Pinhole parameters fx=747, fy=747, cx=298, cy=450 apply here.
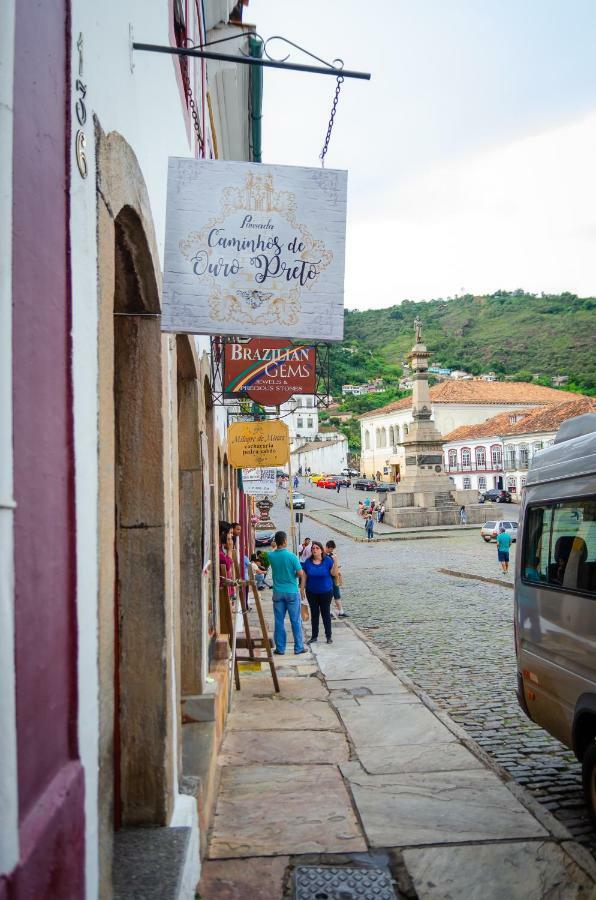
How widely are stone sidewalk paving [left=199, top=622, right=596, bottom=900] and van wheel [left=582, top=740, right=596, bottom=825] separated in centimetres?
26

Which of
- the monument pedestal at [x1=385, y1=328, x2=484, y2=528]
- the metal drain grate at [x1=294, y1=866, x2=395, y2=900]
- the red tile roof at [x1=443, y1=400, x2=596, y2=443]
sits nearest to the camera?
the metal drain grate at [x1=294, y1=866, x2=395, y2=900]

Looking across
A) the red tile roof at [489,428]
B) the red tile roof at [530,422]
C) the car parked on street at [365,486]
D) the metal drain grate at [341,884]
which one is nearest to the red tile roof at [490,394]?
the red tile roof at [530,422]

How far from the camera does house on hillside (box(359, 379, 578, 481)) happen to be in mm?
74750

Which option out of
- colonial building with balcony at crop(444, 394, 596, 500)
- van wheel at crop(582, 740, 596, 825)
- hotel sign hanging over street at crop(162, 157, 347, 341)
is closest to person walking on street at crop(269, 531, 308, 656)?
van wheel at crop(582, 740, 596, 825)

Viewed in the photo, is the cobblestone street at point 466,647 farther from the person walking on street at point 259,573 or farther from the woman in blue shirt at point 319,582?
the person walking on street at point 259,573

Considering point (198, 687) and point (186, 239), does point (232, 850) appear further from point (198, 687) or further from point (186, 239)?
point (186, 239)

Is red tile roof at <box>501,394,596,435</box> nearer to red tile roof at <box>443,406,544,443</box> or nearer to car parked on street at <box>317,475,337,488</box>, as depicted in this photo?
red tile roof at <box>443,406,544,443</box>

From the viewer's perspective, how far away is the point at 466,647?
10.6m

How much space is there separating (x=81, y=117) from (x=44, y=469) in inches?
45.8

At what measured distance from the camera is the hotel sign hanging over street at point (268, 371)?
988cm

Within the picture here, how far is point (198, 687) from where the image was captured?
5594 millimetres

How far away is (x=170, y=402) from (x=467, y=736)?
4.12m

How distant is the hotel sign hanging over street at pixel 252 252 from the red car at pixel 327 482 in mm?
69412

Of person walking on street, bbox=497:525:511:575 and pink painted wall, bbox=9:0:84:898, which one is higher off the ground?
pink painted wall, bbox=9:0:84:898
